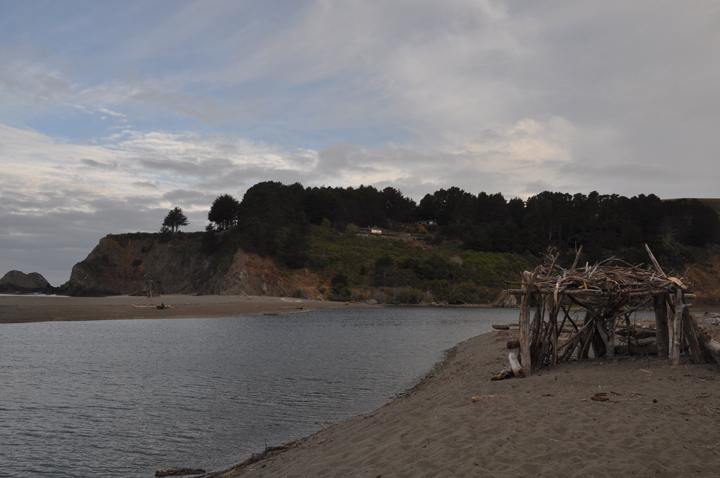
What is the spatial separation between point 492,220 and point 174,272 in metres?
75.4

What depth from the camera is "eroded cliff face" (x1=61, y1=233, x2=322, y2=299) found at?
244ft

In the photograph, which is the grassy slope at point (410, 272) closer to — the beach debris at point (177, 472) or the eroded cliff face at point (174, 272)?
the eroded cliff face at point (174, 272)

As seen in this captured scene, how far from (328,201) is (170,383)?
87.8m

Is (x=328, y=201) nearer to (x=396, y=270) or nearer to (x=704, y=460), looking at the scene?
(x=396, y=270)

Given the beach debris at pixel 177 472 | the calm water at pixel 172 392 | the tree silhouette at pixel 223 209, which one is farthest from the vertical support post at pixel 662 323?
the tree silhouette at pixel 223 209

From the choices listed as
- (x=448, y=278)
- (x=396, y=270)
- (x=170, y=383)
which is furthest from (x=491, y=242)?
(x=170, y=383)

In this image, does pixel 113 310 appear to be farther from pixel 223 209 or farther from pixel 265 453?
pixel 223 209

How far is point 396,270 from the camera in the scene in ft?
265

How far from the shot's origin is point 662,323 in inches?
472

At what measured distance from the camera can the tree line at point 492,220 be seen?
264ft

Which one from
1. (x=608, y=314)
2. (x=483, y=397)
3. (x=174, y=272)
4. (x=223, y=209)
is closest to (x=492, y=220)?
Answer: (x=223, y=209)

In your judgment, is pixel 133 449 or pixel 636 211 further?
pixel 636 211

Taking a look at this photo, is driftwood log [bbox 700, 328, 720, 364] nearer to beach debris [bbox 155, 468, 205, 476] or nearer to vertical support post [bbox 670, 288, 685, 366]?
vertical support post [bbox 670, 288, 685, 366]

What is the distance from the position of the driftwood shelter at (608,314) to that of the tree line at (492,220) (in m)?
63.7
